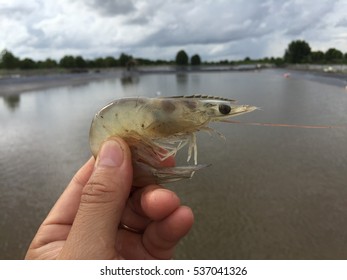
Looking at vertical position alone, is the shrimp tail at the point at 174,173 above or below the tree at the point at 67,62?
above

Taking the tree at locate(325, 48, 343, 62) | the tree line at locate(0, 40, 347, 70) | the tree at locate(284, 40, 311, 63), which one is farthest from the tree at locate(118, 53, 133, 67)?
the tree at locate(325, 48, 343, 62)

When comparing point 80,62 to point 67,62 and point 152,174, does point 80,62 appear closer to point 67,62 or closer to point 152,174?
point 67,62

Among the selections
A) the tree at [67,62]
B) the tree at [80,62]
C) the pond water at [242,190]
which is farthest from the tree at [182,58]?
the pond water at [242,190]

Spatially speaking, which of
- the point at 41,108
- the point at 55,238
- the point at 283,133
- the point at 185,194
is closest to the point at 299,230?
the point at 185,194

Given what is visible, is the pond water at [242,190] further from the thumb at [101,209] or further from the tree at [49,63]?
the tree at [49,63]

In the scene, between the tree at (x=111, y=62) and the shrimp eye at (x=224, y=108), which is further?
the tree at (x=111, y=62)

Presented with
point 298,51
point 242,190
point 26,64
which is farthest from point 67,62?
point 242,190
